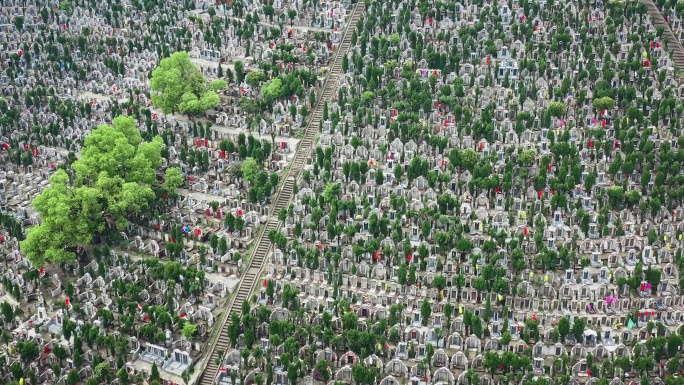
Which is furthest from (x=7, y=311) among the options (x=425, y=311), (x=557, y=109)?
(x=557, y=109)

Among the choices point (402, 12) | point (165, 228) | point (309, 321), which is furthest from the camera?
point (402, 12)

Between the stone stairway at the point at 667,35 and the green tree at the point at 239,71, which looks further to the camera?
the green tree at the point at 239,71

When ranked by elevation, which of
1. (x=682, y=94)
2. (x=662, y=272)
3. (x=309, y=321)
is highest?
(x=682, y=94)

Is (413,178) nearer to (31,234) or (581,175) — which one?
(581,175)

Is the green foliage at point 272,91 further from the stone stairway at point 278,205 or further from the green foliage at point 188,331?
the green foliage at point 188,331

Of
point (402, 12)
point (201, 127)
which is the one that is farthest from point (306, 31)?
point (201, 127)

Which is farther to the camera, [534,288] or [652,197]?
[652,197]

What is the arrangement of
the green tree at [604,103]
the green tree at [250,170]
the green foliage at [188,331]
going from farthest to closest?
1. the green tree at [604,103]
2. the green tree at [250,170]
3. the green foliage at [188,331]

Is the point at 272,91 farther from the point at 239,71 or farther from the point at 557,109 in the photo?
the point at 557,109

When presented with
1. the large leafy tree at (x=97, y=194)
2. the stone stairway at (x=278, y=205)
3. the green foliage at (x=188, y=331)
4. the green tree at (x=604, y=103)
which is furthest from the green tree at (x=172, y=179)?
the green tree at (x=604, y=103)
